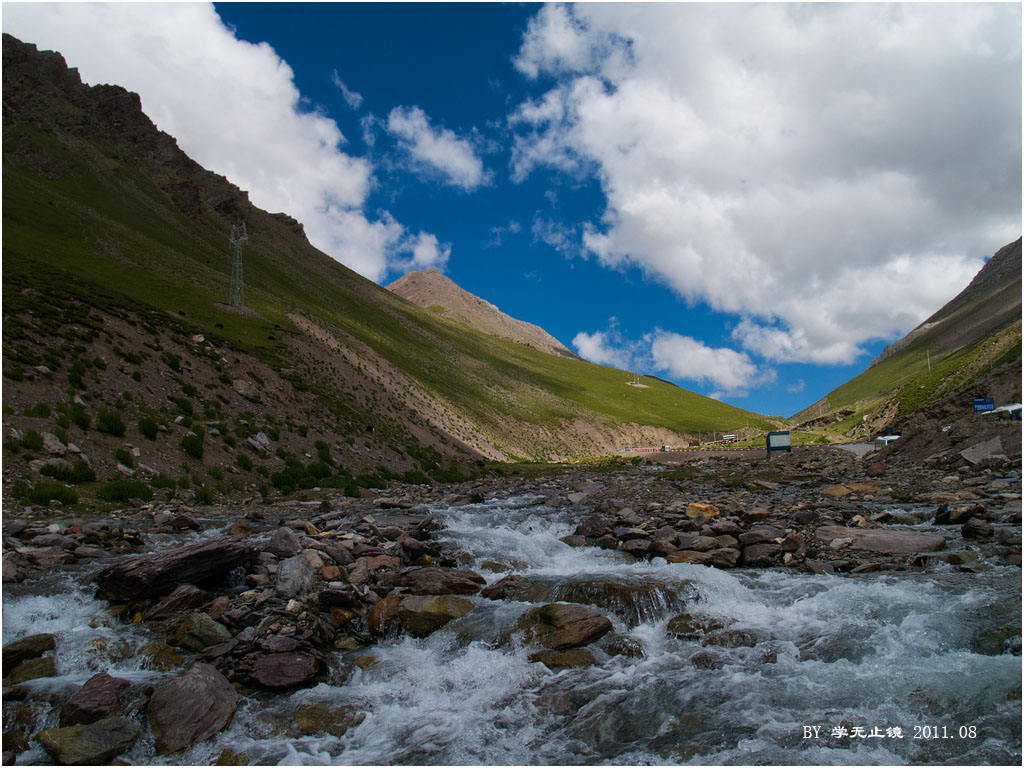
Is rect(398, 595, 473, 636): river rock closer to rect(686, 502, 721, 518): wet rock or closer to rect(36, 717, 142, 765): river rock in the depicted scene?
rect(36, 717, 142, 765): river rock

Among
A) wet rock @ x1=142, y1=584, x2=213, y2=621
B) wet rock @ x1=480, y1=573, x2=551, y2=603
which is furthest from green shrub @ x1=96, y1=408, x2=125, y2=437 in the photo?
wet rock @ x1=480, y1=573, x2=551, y2=603

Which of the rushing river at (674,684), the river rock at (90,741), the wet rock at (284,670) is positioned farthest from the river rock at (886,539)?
the river rock at (90,741)

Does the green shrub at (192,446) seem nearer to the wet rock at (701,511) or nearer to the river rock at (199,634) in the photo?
the river rock at (199,634)

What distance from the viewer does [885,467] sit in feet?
106

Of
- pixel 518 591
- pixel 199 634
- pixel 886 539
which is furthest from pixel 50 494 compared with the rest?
pixel 886 539

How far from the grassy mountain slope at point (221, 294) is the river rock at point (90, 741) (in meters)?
22.2

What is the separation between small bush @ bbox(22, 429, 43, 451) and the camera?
1905 cm

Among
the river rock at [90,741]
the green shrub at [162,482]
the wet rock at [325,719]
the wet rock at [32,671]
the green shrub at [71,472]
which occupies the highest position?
the green shrub at [71,472]

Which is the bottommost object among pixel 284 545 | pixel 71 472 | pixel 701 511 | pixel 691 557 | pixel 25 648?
pixel 25 648

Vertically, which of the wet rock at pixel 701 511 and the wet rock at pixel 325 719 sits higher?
the wet rock at pixel 701 511

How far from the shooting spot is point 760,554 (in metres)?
14.5

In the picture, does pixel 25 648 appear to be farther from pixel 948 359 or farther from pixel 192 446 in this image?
pixel 948 359

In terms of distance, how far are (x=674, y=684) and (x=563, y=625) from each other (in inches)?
94.9

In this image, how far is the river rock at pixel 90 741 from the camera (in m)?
6.41
